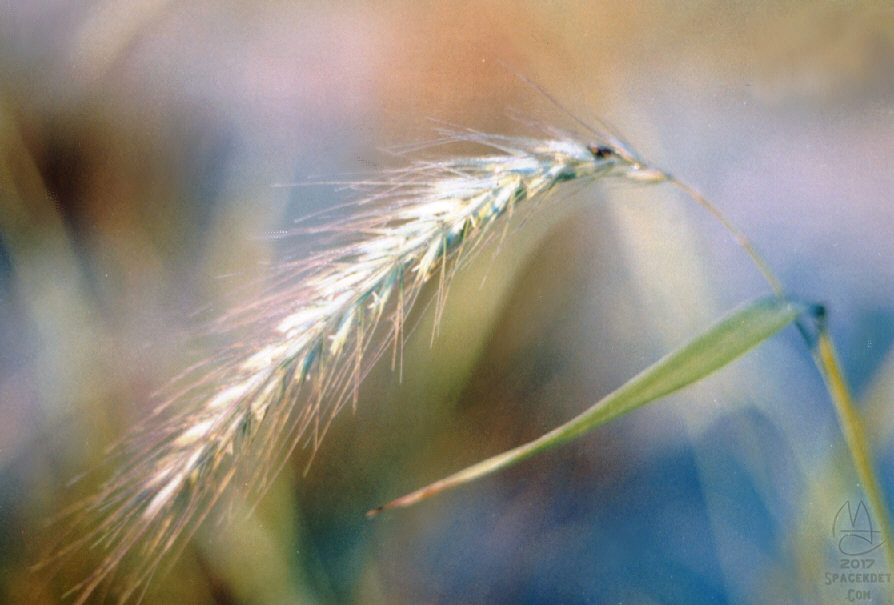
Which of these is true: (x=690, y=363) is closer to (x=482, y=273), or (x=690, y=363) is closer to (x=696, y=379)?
(x=696, y=379)

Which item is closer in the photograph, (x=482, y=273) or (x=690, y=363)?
(x=690, y=363)

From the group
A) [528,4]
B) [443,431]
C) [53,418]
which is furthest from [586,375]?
[53,418]

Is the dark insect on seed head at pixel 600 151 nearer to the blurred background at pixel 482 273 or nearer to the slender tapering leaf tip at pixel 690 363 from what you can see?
the slender tapering leaf tip at pixel 690 363
